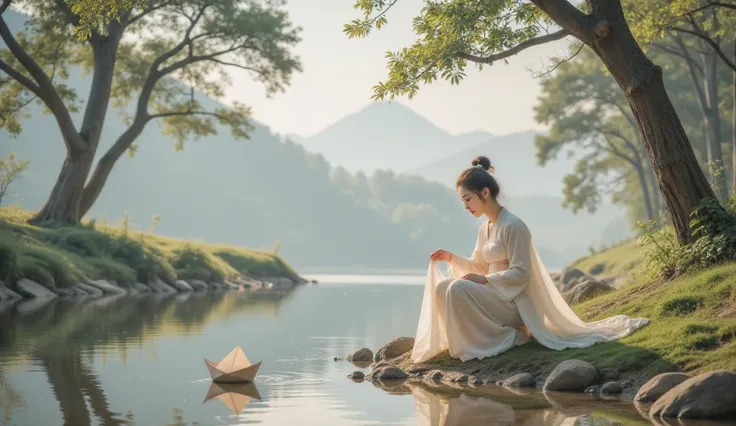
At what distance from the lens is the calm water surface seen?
752 centimetres

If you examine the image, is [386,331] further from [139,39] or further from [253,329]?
[139,39]

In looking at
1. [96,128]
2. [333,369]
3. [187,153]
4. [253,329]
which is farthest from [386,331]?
[187,153]

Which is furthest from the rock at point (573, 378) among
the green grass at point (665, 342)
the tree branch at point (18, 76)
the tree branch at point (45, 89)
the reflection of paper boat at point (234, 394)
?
the tree branch at point (18, 76)

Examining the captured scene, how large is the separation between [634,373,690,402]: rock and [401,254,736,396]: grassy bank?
1.34 ft

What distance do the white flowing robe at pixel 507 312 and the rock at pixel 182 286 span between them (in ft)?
73.5

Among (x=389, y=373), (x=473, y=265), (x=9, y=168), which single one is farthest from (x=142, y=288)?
(x=389, y=373)

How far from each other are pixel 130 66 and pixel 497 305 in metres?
27.3

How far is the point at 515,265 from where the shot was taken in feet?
34.4

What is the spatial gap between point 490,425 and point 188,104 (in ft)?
102

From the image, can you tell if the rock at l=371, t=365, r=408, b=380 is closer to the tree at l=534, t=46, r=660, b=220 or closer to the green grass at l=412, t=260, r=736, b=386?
the green grass at l=412, t=260, r=736, b=386

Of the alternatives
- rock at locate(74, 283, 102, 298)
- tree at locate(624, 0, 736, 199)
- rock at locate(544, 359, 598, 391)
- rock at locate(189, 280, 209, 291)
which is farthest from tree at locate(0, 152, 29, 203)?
rock at locate(544, 359, 598, 391)

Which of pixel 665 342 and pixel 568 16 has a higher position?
pixel 568 16

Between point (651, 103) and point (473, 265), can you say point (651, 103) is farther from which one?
point (473, 265)

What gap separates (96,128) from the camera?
31.0 metres
